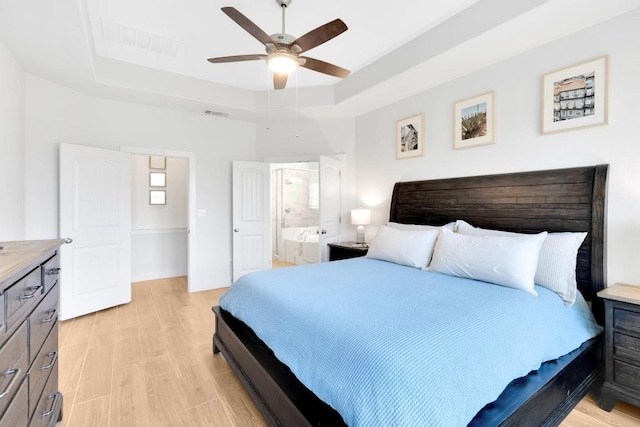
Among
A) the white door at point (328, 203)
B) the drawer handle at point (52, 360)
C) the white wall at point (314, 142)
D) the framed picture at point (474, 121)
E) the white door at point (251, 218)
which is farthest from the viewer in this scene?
the white door at point (251, 218)

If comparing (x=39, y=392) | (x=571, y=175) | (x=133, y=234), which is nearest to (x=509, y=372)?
(x=571, y=175)

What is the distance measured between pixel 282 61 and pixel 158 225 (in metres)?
4.03

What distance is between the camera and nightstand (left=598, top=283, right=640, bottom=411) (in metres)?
1.80

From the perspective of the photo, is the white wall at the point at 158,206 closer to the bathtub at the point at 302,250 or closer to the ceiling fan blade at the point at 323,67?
the bathtub at the point at 302,250

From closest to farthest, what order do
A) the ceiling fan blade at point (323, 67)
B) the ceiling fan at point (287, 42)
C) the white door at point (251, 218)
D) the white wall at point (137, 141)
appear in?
1. the ceiling fan at point (287, 42)
2. the ceiling fan blade at point (323, 67)
3. the white wall at point (137, 141)
4. the white door at point (251, 218)

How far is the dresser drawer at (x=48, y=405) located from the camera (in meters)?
1.26

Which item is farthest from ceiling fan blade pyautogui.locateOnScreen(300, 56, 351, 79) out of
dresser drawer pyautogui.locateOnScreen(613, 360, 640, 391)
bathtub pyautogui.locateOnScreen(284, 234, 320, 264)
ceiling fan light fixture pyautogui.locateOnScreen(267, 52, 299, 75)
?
bathtub pyautogui.locateOnScreen(284, 234, 320, 264)

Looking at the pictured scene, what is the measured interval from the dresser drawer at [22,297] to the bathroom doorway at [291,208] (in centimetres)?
519

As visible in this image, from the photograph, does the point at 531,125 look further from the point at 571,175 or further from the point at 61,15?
the point at 61,15

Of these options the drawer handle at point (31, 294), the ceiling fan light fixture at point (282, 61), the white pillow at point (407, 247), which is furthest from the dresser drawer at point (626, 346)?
the drawer handle at point (31, 294)

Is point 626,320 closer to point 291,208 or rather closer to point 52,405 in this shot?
point 52,405

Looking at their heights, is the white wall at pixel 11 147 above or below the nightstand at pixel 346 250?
above

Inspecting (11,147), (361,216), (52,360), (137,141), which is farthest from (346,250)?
(11,147)

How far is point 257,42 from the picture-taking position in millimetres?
2969
